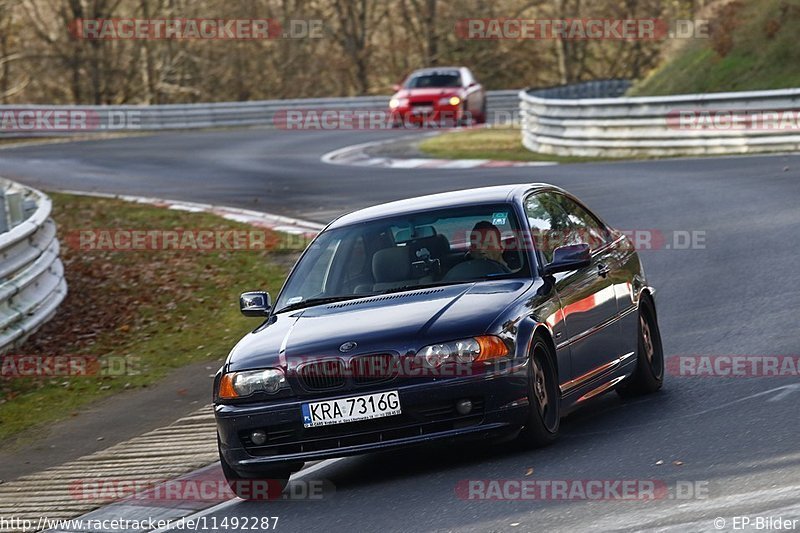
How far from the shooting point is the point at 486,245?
849 cm

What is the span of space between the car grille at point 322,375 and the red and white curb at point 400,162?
18.2 metres

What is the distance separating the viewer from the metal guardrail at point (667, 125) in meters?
24.3

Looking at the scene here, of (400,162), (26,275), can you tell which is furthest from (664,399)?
(400,162)

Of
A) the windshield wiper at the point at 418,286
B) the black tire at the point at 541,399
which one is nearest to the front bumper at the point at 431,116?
the windshield wiper at the point at 418,286

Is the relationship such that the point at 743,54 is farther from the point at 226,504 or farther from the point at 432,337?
the point at 226,504

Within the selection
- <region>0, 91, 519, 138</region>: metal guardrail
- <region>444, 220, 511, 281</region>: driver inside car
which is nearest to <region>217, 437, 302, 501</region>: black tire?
<region>444, 220, 511, 281</region>: driver inside car

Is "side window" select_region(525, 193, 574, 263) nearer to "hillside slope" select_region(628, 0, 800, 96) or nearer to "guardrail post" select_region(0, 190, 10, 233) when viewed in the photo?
"guardrail post" select_region(0, 190, 10, 233)

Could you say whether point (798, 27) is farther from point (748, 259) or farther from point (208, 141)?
point (748, 259)

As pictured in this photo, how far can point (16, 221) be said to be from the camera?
646 inches

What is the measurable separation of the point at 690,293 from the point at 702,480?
6.15 metres

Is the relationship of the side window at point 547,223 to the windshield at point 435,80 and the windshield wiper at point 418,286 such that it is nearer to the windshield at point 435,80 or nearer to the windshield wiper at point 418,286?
the windshield wiper at point 418,286

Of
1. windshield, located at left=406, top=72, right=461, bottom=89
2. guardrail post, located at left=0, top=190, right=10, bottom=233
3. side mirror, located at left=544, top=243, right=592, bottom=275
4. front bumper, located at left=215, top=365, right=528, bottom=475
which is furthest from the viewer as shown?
windshield, located at left=406, top=72, right=461, bottom=89

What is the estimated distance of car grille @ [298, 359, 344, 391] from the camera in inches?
294

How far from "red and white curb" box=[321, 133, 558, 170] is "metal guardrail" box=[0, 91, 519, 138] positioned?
10884 mm
